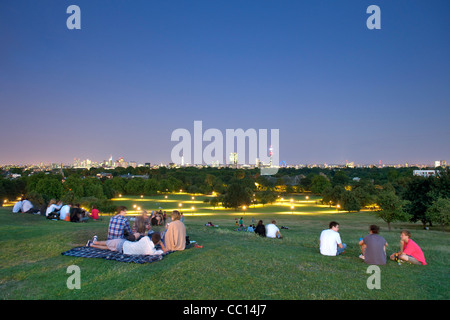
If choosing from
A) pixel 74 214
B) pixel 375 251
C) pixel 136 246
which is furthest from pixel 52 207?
Result: pixel 375 251

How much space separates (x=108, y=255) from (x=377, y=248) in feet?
30.3

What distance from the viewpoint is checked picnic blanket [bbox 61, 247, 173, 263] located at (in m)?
9.85

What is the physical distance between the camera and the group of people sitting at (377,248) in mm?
10117

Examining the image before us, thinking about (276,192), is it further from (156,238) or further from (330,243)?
(156,238)

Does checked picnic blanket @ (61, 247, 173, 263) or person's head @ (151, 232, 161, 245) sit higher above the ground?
person's head @ (151, 232, 161, 245)

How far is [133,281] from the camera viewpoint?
7.73m

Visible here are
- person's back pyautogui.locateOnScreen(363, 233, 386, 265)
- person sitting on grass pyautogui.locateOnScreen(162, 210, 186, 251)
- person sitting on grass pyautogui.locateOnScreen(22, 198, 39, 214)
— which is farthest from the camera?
person sitting on grass pyautogui.locateOnScreen(22, 198, 39, 214)

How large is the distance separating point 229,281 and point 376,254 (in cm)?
553

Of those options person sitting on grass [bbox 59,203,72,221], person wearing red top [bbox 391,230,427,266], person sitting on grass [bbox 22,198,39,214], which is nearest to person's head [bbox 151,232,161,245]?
person wearing red top [bbox 391,230,427,266]

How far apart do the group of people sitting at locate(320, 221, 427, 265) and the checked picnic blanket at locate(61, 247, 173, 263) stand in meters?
6.18

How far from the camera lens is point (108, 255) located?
1035 centimetres

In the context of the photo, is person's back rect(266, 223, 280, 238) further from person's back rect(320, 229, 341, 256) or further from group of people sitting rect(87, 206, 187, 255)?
group of people sitting rect(87, 206, 187, 255)

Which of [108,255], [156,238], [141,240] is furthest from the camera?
[156,238]
